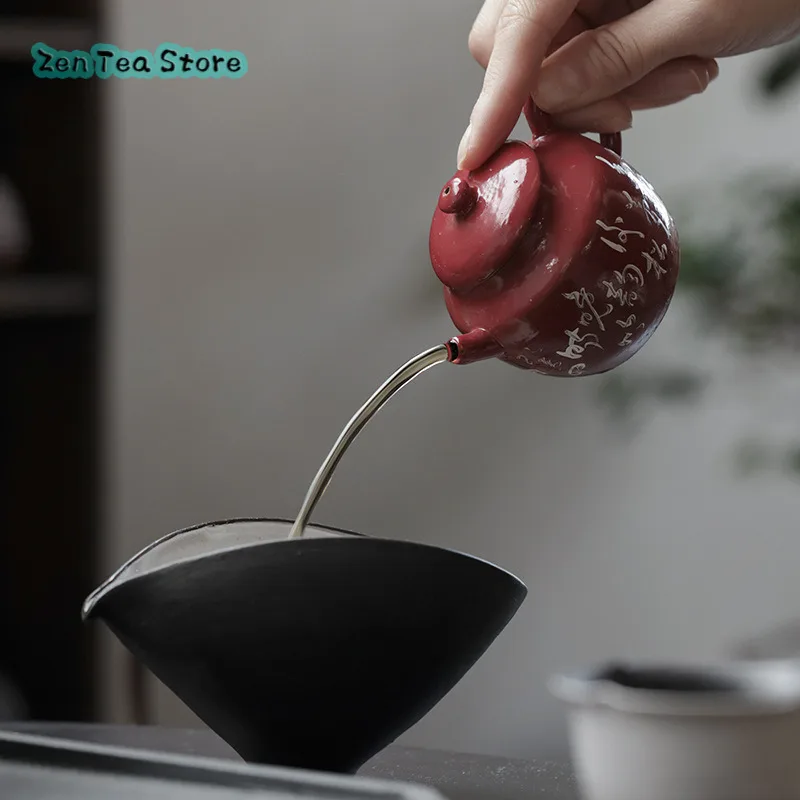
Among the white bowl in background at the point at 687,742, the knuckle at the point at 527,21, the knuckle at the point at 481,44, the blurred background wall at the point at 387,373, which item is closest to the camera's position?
the white bowl in background at the point at 687,742

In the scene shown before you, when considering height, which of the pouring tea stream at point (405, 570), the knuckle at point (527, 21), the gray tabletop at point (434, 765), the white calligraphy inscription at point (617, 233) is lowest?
the gray tabletop at point (434, 765)

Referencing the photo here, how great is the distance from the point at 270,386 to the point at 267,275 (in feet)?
0.59

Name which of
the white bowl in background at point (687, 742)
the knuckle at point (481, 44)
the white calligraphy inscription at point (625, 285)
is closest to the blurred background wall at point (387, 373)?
the knuckle at point (481, 44)

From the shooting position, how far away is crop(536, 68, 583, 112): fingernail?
81cm

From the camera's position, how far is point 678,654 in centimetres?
219

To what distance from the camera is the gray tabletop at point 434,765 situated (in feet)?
2.19

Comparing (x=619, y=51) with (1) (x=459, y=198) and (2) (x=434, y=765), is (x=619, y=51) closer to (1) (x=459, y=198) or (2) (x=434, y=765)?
(1) (x=459, y=198)

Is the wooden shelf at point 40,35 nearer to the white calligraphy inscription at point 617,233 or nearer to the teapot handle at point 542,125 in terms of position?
the teapot handle at point 542,125

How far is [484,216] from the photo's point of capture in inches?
27.8

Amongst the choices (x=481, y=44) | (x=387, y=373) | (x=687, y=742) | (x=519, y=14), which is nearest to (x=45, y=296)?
(x=387, y=373)

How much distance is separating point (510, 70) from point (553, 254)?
0.15 metres

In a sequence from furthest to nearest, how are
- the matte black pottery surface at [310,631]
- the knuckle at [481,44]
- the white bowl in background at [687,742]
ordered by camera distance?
the knuckle at [481,44] < the matte black pottery surface at [310,631] < the white bowl in background at [687,742]

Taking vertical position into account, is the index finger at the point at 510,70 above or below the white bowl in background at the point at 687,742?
above

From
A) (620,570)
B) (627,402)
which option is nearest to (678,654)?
(620,570)
